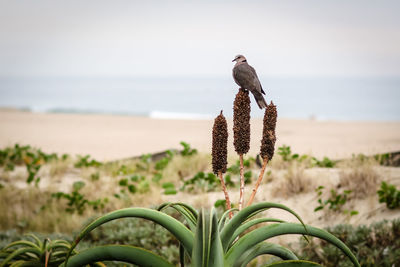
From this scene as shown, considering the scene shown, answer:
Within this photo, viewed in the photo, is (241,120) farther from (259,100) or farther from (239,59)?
(239,59)

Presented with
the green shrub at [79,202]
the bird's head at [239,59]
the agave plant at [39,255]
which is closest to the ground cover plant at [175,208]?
the green shrub at [79,202]

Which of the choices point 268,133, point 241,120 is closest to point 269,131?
point 268,133

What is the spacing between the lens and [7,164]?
7.33 m

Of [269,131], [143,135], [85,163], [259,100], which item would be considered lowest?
[85,163]

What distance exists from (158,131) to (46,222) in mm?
8970

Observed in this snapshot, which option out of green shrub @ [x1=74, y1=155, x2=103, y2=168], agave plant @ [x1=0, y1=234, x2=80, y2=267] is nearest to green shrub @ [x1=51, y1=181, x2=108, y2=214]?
green shrub @ [x1=74, y1=155, x2=103, y2=168]

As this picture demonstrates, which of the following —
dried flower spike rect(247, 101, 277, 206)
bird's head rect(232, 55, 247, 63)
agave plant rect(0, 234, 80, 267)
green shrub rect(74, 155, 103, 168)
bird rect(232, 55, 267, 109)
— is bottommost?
agave plant rect(0, 234, 80, 267)

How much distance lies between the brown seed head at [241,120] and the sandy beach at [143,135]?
6116 millimetres

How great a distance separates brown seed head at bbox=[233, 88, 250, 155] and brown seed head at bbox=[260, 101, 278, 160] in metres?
0.08

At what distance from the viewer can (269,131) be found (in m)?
2.08

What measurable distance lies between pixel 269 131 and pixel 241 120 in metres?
0.14

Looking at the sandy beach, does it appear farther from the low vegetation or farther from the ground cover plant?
the ground cover plant

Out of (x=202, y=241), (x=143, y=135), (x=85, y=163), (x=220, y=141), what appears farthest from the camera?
(x=143, y=135)

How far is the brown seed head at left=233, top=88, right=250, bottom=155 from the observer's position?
207cm
